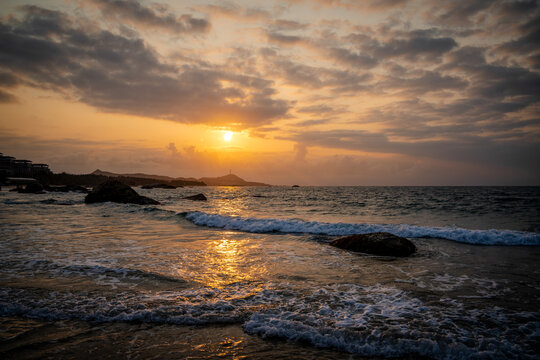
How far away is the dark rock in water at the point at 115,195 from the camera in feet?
93.6

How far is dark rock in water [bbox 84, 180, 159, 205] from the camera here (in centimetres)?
2852

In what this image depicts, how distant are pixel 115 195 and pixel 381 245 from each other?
27901mm

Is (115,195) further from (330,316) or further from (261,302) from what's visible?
(330,316)

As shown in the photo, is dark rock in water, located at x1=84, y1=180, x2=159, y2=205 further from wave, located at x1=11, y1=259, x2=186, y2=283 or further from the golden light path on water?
wave, located at x1=11, y1=259, x2=186, y2=283

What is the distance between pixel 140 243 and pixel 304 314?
8234 mm

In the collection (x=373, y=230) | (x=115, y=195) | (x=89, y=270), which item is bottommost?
(x=89, y=270)

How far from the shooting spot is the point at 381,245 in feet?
32.6

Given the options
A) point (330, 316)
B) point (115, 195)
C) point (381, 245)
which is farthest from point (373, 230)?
point (115, 195)

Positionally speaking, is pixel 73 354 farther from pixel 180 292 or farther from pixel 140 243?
pixel 140 243

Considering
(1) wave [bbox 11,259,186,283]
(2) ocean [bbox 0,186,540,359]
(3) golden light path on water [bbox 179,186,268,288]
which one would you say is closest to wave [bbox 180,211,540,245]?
(2) ocean [bbox 0,186,540,359]

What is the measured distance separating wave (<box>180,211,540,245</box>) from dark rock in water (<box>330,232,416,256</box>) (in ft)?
12.5

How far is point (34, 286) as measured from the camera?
5.95m

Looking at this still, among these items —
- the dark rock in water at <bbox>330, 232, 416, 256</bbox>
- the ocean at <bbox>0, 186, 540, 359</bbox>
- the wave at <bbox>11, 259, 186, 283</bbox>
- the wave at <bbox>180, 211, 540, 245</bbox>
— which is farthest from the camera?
the wave at <bbox>180, 211, 540, 245</bbox>

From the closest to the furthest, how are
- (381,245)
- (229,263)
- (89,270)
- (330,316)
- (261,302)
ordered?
1. (330,316)
2. (261,302)
3. (89,270)
4. (229,263)
5. (381,245)
